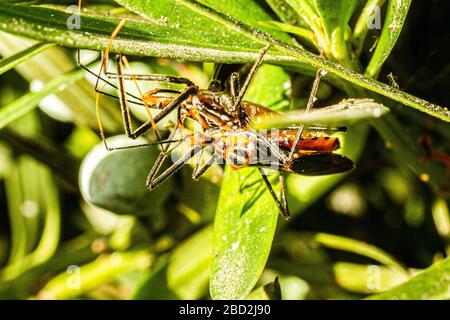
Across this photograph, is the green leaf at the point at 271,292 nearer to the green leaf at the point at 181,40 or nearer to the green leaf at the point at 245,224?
the green leaf at the point at 245,224

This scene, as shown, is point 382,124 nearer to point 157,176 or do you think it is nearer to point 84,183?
point 157,176

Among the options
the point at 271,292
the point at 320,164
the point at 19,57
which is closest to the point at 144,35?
the point at 19,57

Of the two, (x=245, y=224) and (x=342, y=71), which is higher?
(x=342, y=71)

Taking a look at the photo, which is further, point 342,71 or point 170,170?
point 170,170

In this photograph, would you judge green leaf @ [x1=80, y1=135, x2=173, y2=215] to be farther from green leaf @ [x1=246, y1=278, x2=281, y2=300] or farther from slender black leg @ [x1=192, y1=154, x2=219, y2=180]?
green leaf @ [x1=246, y1=278, x2=281, y2=300]

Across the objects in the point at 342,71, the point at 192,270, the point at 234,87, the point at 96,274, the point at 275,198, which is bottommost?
the point at 96,274

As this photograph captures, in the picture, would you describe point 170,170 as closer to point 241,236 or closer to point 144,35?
point 241,236

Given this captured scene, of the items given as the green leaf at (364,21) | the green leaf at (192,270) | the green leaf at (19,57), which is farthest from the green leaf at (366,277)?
the green leaf at (19,57)
